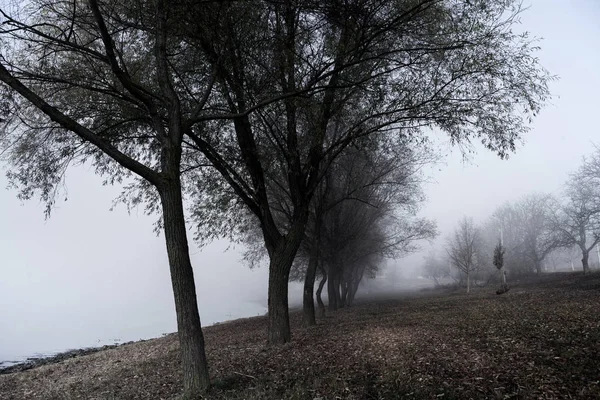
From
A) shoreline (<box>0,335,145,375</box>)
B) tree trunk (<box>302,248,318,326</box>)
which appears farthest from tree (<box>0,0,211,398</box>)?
shoreline (<box>0,335,145,375</box>)

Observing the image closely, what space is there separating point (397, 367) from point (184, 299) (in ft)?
12.9

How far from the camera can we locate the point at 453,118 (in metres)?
10.6

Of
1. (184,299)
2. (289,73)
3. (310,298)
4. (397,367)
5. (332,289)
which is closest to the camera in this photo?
(184,299)

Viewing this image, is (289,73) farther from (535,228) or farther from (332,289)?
(535,228)

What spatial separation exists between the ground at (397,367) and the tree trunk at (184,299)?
1.41 feet

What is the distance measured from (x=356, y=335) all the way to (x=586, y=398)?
658cm

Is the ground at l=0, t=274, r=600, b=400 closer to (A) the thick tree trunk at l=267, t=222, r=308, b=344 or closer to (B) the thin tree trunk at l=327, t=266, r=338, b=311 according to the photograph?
(A) the thick tree trunk at l=267, t=222, r=308, b=344

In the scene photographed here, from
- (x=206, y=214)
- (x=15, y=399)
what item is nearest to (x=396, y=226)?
(x=206, y=214)

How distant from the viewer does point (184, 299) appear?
7117mm

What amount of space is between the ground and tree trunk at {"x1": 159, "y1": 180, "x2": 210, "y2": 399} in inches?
16.9

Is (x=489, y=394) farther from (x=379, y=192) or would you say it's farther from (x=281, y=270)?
(x=379, y=192)

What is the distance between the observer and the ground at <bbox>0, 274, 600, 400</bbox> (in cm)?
621

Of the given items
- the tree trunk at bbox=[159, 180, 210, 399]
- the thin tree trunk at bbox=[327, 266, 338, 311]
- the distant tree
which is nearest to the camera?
the tree trunk at bbox=[159, 180, 210, 399]

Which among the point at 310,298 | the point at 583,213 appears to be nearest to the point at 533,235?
the point at 583,213
